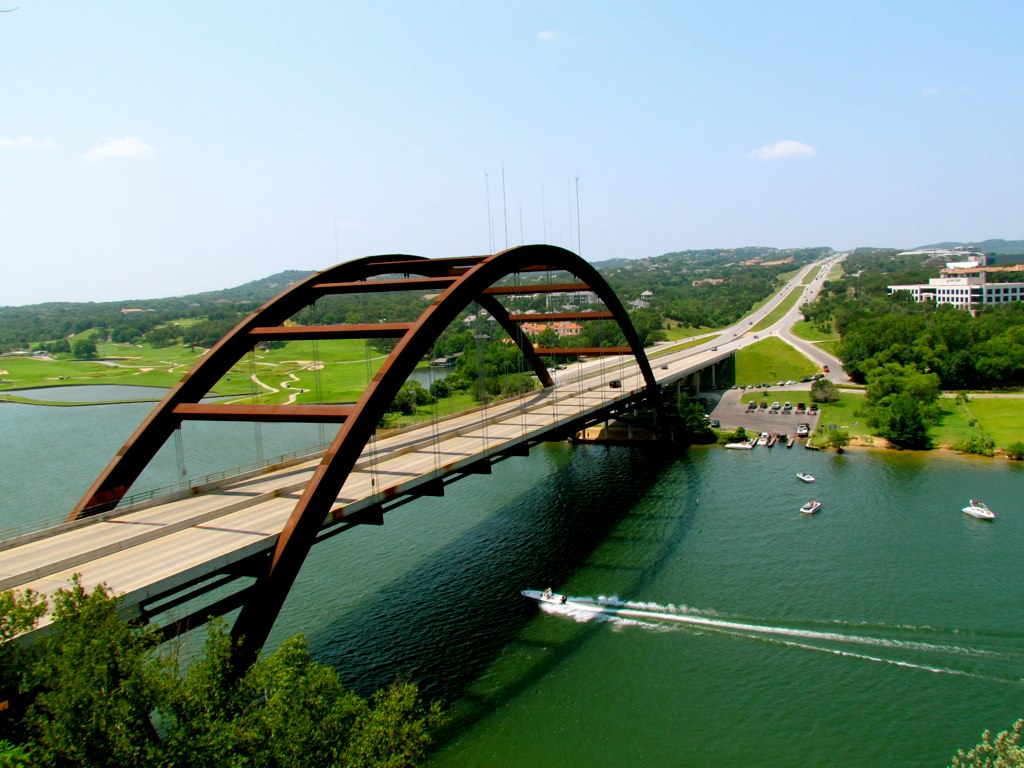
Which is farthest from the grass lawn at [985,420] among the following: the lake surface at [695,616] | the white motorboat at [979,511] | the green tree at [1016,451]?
the white motorboat at [979,511]

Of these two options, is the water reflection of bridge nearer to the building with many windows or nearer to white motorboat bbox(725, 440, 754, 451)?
white motorboat bbox(725, 440, 754, 451)

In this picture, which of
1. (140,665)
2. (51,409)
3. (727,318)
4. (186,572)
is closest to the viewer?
(140,665)

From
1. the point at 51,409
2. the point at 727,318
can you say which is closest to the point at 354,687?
the point at 51,409

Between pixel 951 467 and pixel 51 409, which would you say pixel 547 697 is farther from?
pixel 51 409

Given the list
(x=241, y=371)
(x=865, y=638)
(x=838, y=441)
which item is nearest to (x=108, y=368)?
(x=241, y=371)

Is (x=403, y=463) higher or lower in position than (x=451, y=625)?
higher

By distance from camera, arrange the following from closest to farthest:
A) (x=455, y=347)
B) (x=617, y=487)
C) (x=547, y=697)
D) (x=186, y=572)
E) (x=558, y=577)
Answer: (x=186, y=572), (x=547, y=697), (x=558, y=577), (x=617, y=487), (x=455, y=347)

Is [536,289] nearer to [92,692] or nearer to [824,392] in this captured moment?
[92,692]
